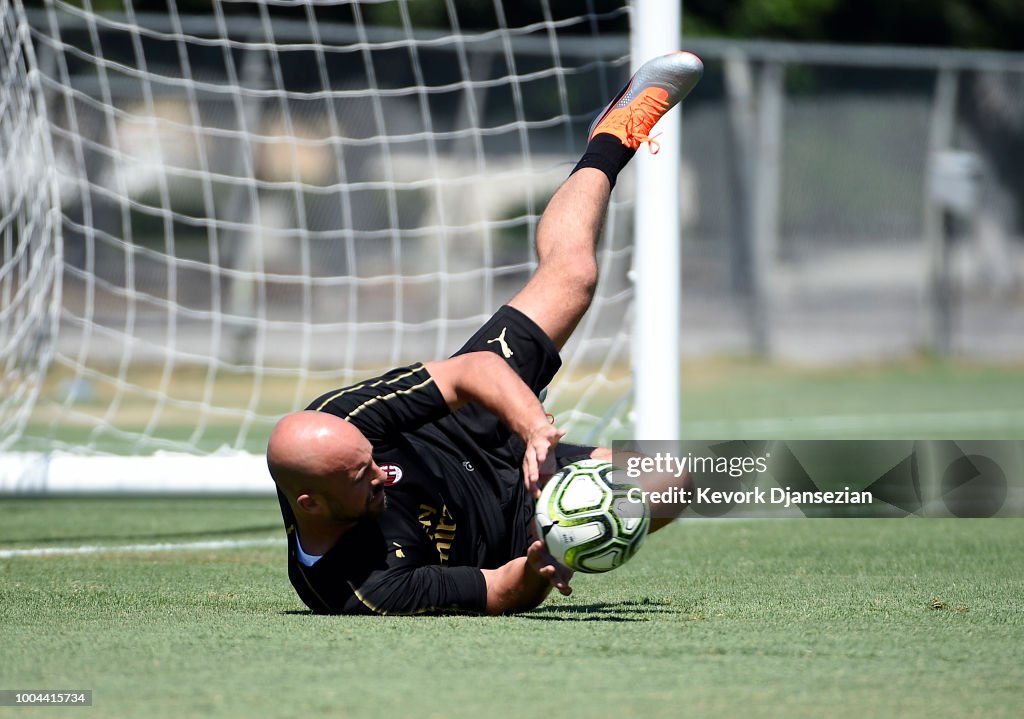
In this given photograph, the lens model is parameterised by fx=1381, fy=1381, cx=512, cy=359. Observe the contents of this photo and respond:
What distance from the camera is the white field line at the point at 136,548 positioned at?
17.1 ft

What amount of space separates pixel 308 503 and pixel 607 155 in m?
1.74

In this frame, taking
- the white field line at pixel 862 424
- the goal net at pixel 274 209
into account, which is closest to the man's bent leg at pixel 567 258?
the goal net at pixel 274 209

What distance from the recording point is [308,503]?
11.6ft

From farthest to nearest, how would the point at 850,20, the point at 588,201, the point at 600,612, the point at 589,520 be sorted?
the point at 850,20, the point at 588,201, the point at 600,612, the point at 589,520

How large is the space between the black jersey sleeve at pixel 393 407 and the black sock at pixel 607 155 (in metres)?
1.20

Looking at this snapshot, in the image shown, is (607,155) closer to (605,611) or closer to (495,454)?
(495,454)

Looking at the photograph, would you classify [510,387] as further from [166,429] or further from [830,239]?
[830,239]

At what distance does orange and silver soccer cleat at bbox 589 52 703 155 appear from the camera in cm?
472

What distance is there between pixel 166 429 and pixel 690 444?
4.26 meters

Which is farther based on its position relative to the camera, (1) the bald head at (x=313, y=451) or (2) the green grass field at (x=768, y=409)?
(2) the green grass field at (x=768, y=409)

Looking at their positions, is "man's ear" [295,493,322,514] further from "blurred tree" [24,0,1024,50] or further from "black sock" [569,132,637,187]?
"blurred tree" [24,0,1024,50]

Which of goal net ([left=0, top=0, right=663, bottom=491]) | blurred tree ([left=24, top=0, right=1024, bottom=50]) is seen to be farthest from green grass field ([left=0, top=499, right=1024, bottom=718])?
blurred tree ([left=24, top=0, right=1024, bottom=50])

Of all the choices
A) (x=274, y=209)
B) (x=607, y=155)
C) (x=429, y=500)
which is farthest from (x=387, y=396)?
(x=274, y=209)

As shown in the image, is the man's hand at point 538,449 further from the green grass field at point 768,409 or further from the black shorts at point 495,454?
the green grass field at point 768,409
